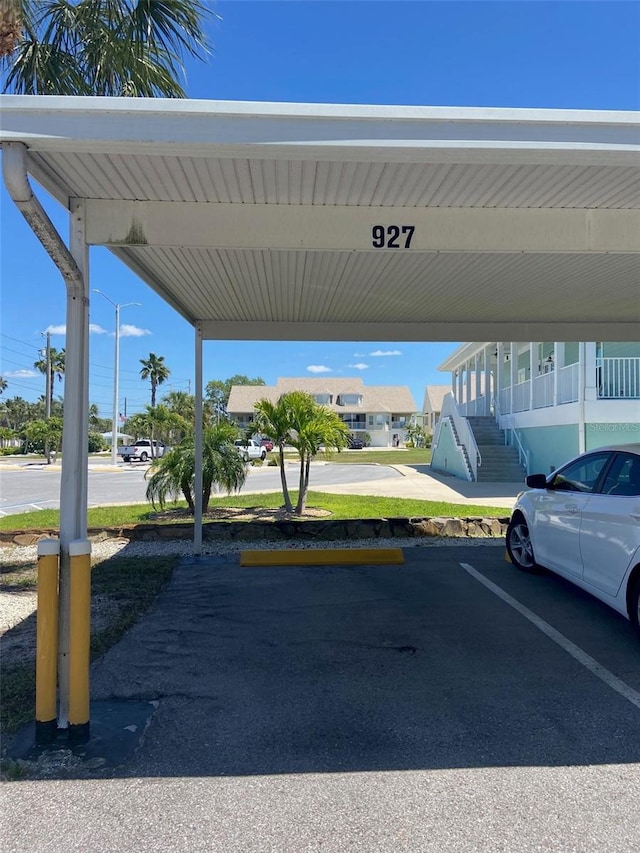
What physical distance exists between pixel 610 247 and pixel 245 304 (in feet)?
14.7

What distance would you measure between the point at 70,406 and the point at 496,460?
18191mm

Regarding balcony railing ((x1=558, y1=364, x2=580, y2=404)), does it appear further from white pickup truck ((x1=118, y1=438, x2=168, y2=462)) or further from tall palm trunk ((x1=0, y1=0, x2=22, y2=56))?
white pickup truck ((x1=118, y1=438, x2=168, y2=462))

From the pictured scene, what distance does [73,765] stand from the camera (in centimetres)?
326

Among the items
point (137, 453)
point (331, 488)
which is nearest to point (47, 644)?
point (331, 488)

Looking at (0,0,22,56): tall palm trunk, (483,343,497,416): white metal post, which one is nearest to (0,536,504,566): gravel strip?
(0,0,22,56): tall palm trunk

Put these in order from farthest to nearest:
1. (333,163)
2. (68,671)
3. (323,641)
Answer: (323,641), (333,163), (68,671)

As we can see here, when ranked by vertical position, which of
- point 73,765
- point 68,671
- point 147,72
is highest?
point 147,72

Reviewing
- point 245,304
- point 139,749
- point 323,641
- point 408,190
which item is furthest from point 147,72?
point 139,749

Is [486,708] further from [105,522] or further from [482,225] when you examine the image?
[105,522]

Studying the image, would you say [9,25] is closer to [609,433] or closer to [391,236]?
[391,236]

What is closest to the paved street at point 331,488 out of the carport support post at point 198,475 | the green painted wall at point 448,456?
the green painted wall at point 448,456

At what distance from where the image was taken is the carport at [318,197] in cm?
331

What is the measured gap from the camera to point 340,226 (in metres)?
4.55

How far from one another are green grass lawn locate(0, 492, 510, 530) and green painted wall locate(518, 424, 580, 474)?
3.98 metres
